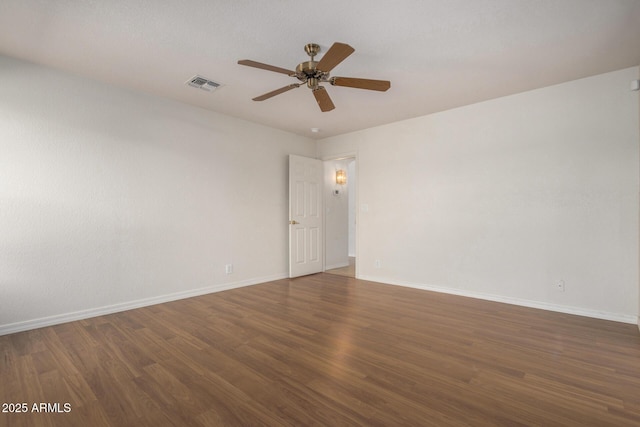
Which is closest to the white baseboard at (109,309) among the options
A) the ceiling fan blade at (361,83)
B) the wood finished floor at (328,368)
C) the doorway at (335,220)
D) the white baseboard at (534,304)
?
the wood finished floor at (328,368)

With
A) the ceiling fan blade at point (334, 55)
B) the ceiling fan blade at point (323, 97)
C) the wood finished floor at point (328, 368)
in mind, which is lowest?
the wood finished floor at point (328, 368)

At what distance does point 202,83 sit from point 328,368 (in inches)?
127

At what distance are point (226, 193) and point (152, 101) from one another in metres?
1.54

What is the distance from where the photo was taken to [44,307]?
9.98 feet

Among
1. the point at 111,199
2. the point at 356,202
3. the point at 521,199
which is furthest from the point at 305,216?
the point at 521,199

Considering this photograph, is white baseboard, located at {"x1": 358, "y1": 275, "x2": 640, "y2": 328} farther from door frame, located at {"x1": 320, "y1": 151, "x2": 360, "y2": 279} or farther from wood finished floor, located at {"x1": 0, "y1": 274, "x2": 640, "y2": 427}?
door frame, located at {"x1": 320, "y1": 151, "x2": 360, "y2": 279}

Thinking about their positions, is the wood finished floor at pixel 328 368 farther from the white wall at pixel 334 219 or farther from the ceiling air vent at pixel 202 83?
the white wall at pixel 334 219

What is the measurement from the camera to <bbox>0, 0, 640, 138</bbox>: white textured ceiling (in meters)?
2.19

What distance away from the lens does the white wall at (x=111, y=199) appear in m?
2.93

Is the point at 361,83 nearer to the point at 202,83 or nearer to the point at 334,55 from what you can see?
the point at 334,55

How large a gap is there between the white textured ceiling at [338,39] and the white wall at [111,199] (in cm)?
38

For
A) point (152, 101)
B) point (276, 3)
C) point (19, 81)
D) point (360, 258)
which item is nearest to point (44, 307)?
point (19, 81)

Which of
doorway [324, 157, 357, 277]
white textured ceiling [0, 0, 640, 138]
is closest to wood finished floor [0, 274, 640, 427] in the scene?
white textured ceiling [0, 0, 640, 138]

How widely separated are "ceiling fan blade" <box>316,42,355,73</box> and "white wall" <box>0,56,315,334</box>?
2.58 metres
